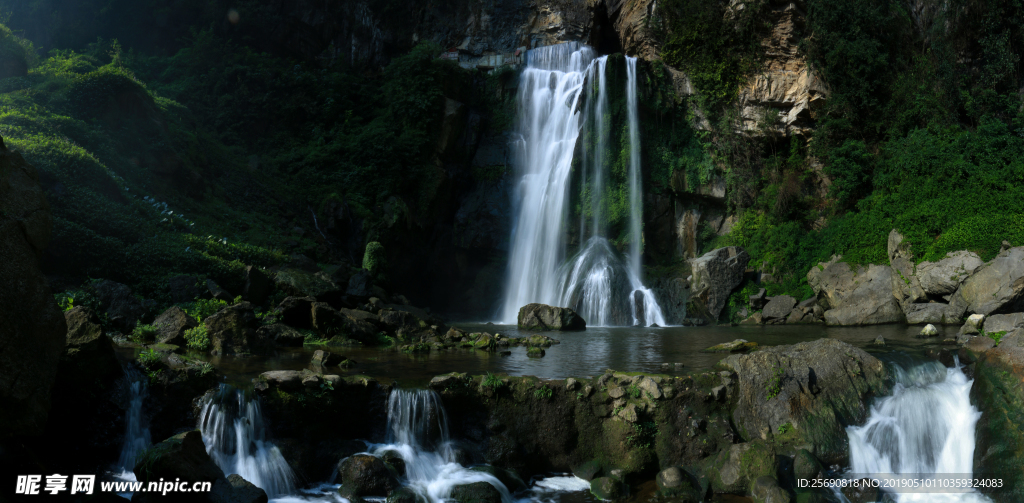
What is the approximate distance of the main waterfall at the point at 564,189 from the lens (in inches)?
933

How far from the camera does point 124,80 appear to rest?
66.1 ft

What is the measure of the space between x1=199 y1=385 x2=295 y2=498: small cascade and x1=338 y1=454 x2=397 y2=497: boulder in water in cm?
71

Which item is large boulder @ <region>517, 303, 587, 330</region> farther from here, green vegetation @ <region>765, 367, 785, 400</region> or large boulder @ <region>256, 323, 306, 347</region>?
green vegetation @ <region>765, 367, 785, 400</region>

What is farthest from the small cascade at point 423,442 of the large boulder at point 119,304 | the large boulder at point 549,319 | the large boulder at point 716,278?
the large boulder at point 716,278

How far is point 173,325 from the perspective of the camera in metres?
11.2

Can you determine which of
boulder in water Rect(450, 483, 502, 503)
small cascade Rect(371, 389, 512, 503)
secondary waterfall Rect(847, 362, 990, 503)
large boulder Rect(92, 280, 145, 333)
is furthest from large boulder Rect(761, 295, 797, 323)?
large boulder Rect(92, 280, 145, 333)

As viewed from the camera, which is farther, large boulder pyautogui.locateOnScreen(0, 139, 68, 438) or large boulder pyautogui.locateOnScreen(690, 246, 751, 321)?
large boulder pyautogui.locateOnScreen(690, 246, 751, 321)

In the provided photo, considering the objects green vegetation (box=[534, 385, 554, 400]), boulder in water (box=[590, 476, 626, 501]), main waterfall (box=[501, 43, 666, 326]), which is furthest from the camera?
main waterfall (box=[501, 43, 666, 326])

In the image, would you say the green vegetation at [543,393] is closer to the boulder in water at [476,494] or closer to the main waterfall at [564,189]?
the boulder in water at [476,494]

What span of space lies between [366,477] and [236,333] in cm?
556


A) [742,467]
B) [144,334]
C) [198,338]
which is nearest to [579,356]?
[742,467]

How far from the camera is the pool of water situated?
9.61 m

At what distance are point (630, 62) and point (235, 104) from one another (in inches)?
748

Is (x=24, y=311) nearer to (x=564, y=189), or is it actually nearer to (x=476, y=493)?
(x=476, y=493)
